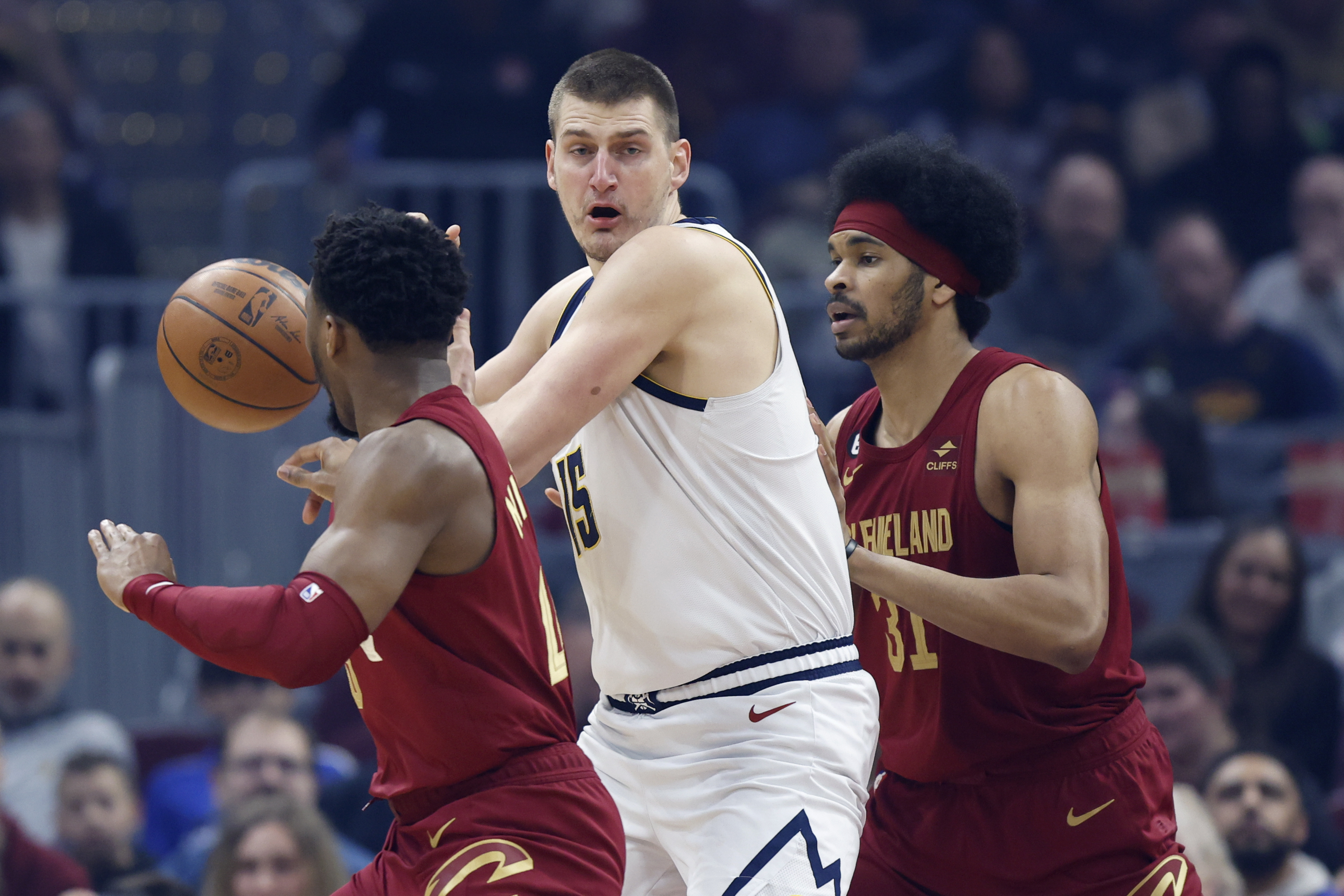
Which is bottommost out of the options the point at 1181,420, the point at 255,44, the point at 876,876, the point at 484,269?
the point at 876,876

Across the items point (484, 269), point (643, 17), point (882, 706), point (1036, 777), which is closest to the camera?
point (1036, 777)

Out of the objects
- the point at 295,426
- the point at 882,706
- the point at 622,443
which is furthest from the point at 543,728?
the point at 295,426

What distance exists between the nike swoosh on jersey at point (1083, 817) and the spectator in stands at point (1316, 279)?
5.55m

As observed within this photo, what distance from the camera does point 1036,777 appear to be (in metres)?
3.82

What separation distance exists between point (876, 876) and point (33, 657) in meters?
4.53

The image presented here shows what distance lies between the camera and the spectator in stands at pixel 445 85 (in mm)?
9086

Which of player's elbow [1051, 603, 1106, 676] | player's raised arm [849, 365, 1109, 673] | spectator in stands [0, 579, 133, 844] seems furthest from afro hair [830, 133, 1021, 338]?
spectator in stands [0, 579, 133, 844]

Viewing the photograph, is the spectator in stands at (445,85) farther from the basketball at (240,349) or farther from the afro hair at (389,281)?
the afro hair at (389,281)

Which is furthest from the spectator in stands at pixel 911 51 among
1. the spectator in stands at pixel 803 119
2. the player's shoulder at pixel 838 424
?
the player's shoulder at pixel 838 424

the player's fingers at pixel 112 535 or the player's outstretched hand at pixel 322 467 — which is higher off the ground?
the player's outstretched hand at pixel 322 467

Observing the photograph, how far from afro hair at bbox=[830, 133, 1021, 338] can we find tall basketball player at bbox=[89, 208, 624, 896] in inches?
53.2

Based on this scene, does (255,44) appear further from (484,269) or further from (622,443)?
(622,443)

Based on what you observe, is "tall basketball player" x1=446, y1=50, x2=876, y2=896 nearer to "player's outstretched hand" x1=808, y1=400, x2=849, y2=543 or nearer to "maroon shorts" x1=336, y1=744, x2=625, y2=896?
"player's outstretched hand" x1=808, y1=400, x2=849, y2=543

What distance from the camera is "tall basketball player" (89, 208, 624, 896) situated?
291cm
